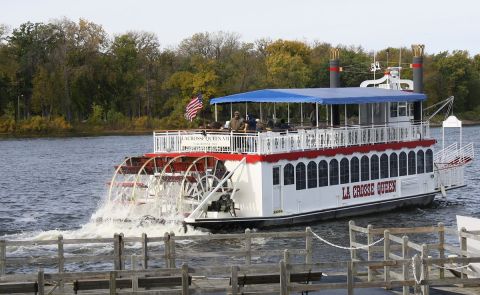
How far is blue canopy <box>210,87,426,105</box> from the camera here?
33750 millimetres

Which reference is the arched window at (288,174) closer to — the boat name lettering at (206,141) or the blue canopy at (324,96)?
the boat name lettering at (206,141)

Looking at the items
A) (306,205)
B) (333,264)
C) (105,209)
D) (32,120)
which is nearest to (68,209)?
(105,209)

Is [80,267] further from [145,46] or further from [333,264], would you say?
[145,46]

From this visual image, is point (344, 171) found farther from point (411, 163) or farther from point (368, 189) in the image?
point (411, 163)

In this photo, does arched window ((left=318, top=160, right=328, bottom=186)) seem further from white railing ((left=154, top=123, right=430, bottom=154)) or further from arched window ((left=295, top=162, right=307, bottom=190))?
arched window ((left=295, top=162, right=307, bottom=190))

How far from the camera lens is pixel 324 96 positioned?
34.4 metres

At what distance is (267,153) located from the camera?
1244 inches

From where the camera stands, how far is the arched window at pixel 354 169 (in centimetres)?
3497

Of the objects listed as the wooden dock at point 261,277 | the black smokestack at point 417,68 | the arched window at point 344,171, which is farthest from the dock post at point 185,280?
the black smokestack at point 417,68

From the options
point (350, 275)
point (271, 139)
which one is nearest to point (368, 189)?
point (271, 139)

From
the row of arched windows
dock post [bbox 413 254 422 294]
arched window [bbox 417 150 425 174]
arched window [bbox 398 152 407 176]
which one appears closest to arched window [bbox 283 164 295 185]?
the row of arched windows

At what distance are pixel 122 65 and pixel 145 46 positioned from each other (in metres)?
6.41

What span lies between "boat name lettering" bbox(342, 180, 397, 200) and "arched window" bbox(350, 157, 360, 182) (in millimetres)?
294

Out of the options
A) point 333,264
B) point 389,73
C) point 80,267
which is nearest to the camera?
point 333,264
